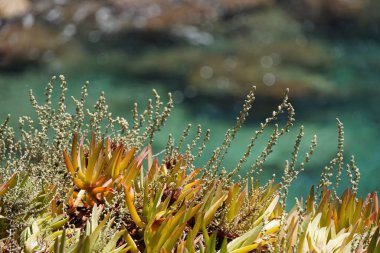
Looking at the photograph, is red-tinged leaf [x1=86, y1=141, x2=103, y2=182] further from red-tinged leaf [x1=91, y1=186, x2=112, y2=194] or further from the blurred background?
the blurred background

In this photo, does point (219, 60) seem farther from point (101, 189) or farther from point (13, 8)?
point (101, 189)

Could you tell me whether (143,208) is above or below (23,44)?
below

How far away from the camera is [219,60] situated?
1062 cm

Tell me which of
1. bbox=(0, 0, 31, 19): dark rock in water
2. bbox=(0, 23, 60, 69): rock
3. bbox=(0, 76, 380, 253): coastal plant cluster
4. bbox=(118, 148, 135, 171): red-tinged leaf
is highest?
bbox=(0, 0, 31, 19): dark rock in water

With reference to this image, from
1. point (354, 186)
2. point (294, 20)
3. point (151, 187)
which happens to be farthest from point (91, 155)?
point (294, 20)

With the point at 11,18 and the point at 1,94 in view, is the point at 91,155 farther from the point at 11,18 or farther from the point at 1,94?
the point at 11,18

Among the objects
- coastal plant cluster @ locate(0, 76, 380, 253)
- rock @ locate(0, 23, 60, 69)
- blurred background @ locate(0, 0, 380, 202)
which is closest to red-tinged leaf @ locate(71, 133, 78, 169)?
coastal plant cluster @ locate(0, 76, 380, 253)

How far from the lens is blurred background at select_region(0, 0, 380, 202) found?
9016 mm

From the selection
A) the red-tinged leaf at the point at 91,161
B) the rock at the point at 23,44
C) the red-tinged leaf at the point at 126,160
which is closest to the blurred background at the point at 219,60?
the rock at the point at 23,44

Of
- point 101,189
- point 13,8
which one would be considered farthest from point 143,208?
point 13,8

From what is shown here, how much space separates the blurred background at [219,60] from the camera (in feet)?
29.6

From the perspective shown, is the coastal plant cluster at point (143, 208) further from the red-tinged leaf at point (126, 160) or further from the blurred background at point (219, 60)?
the blurred background at point (219, 60)

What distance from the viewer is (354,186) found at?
3.04 meters

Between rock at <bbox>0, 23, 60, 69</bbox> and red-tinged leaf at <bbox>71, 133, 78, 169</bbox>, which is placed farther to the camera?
rock at <bbox>0, 23, 60, 69</bbox>
